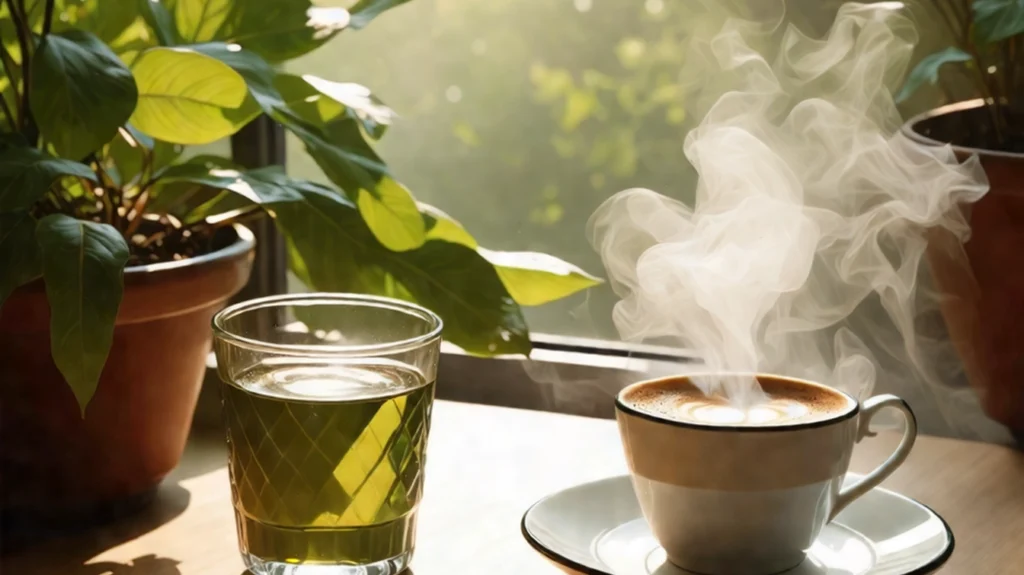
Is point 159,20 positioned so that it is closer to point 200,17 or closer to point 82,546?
point 200,17

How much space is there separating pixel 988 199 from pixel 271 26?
22.9 inches

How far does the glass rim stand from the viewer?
69 cm

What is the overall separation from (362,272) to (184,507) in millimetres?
223

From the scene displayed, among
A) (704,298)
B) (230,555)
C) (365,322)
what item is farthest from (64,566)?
(704,298)

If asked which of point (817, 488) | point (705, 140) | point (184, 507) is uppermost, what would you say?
point (705, 140)

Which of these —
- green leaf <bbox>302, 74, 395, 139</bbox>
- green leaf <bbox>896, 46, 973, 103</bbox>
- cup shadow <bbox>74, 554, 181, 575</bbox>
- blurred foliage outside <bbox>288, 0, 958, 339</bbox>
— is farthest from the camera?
blurred foliage outside <bbox>288, 0, 958, 339</bbox>

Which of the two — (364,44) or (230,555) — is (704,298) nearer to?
(230,555)

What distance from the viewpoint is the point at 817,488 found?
67 cm

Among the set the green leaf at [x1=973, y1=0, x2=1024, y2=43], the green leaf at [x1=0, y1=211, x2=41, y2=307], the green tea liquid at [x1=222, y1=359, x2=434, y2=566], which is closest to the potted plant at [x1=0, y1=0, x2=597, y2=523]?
the green leaf at [x1=0, y1=211, x2=41, y2=307]

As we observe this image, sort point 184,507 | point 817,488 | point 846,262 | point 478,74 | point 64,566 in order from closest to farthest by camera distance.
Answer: point 817,488, point 64,566, point 184,507, point 846,262, point 478,74

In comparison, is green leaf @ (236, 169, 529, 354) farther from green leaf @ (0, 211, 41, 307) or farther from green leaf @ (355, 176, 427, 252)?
green leaf @ (0, 211, 41, 307)

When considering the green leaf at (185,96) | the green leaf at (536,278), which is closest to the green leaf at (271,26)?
the green leaf at (185,96)

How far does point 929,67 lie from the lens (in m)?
1.00

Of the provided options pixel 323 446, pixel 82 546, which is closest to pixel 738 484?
pixel 323 446
